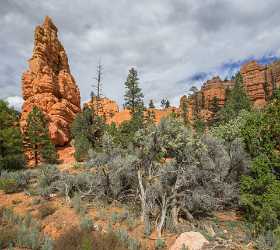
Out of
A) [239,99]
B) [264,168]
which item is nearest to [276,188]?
[264,168]

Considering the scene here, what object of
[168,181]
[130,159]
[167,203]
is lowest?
[167,203]

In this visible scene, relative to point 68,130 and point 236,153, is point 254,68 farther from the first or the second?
point 236,153

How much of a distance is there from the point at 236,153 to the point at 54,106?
1452 inches

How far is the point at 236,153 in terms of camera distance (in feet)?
54.7

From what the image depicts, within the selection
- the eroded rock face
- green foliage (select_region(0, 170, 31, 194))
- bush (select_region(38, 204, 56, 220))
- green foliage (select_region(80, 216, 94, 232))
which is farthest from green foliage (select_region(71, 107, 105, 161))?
green foliage (select_region(80, 216, 94, 232))

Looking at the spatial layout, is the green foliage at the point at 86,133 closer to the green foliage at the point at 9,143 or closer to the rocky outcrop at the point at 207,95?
the green foliage at the point at 9,143

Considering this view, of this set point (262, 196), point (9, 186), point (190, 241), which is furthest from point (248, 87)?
point (190, 241)

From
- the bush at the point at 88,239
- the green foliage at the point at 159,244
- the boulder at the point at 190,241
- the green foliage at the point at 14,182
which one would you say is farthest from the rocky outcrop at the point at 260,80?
→ the bush at the point at 88,239

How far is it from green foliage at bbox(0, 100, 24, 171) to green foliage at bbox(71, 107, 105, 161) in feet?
26.5

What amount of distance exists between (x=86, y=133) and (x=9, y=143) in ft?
41.4

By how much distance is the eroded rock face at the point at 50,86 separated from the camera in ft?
148

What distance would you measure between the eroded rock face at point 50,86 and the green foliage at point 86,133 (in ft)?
28.2

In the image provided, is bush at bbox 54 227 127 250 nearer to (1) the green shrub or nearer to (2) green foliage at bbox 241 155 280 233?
(2) green foliage at bbox 241 155 280 233

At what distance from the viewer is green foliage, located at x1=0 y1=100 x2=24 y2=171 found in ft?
76.3
